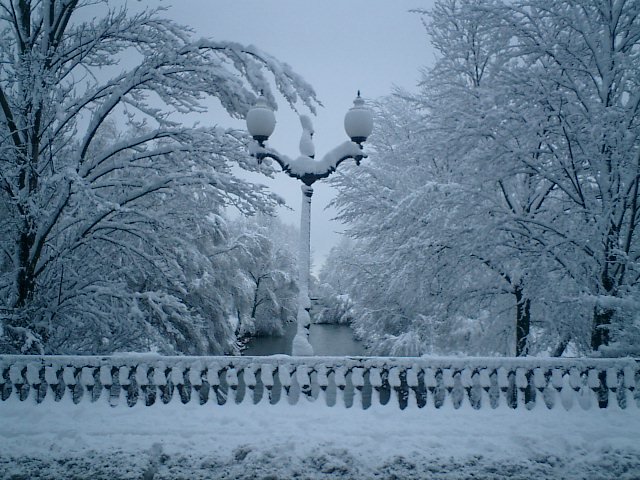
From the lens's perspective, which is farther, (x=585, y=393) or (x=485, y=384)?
(x=585, y=393)

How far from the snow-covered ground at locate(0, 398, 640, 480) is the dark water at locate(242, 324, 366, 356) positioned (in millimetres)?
16915

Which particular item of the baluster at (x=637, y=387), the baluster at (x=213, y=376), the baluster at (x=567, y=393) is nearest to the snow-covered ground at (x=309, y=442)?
the baluster at (x=567, y=393)

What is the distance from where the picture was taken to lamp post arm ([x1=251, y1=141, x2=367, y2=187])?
6.08m

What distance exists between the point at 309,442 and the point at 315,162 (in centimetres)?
410

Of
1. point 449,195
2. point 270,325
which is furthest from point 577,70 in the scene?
point 270,325

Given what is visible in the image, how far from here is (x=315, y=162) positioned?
6.16m

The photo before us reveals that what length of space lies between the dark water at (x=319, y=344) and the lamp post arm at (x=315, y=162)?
1779 centimetres

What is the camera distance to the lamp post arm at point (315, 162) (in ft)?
19.9

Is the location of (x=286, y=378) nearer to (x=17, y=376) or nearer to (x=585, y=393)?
(x=17, y=376)

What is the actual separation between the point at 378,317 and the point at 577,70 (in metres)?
9.24

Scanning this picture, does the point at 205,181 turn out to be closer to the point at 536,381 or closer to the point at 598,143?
the point at 536,381

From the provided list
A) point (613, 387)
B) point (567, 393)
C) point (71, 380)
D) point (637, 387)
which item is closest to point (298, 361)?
point (71, 380)

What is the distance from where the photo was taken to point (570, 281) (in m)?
7.94

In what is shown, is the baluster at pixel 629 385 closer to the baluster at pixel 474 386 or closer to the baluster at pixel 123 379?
the baluster at pixel 474 386
